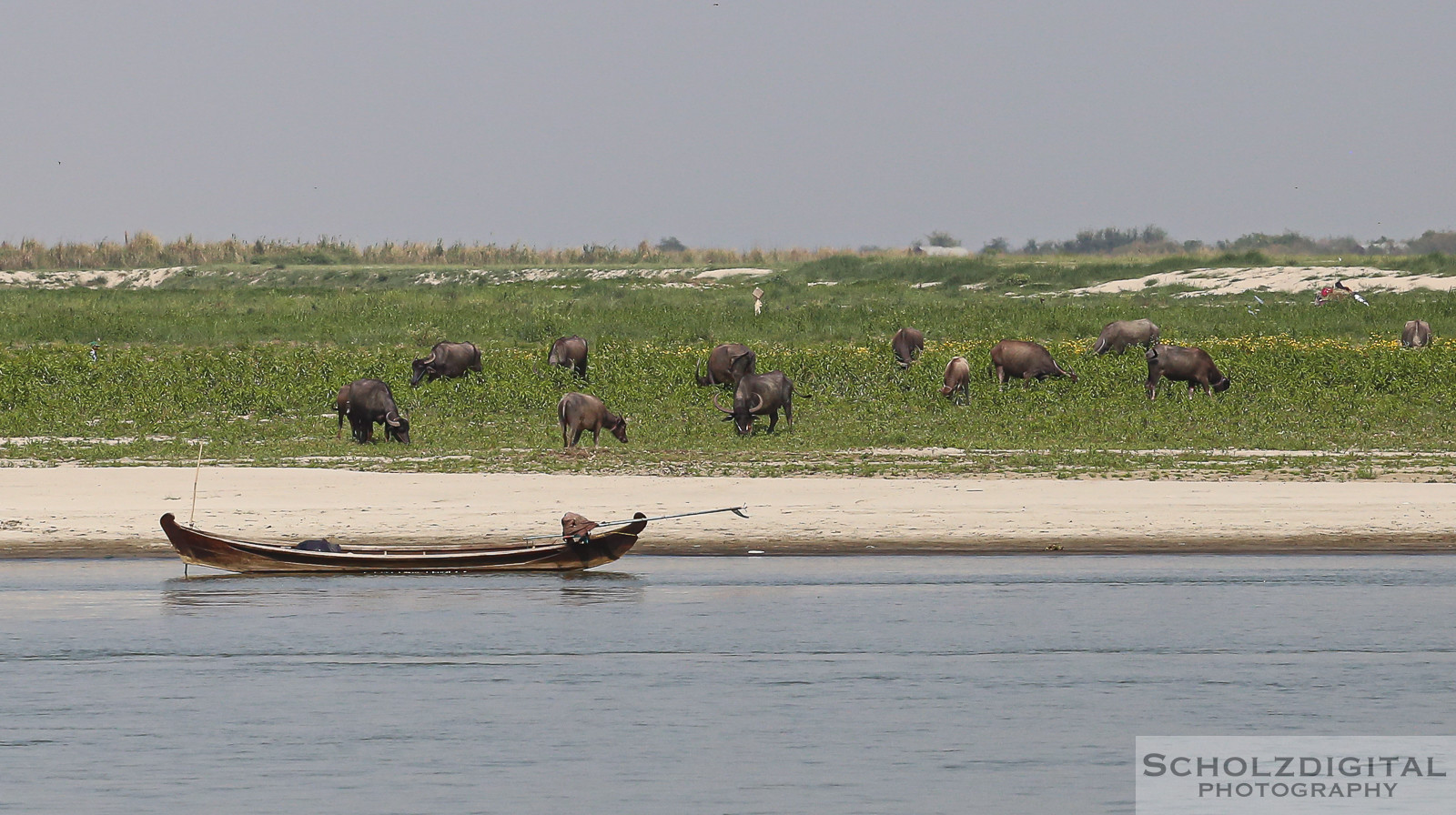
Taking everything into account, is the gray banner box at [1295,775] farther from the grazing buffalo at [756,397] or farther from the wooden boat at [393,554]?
the grazing buffalo at [756,397]

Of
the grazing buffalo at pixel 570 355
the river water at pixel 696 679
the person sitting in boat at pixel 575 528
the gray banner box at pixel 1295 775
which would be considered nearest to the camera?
the gray banner box at pixel 1295 775

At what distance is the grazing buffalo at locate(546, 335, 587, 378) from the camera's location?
37.8 meters

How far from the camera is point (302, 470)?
25734 mm

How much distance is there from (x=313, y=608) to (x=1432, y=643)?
1039cm

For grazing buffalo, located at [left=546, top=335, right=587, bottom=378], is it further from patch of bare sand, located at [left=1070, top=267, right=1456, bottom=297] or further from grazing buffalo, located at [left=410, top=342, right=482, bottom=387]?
patch of bare sand, located at [left=1070, top=267, right=1456, bottom=297]

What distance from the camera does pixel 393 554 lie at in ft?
62.2

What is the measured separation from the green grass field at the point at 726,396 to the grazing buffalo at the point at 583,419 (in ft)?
1.27

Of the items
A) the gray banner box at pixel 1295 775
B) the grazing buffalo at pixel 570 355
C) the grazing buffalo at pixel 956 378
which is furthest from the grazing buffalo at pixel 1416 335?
the gray banner box at pixel 1295 775

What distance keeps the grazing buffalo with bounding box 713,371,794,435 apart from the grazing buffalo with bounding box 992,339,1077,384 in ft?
23.8

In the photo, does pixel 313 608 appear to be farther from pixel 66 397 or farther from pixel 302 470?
pixel 66 397

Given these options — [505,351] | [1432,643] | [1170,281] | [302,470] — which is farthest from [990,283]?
[1432,643]

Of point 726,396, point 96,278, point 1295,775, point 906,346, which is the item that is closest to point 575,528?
point 1295,775

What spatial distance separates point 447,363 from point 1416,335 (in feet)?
70.7

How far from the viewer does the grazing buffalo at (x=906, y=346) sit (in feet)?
127
